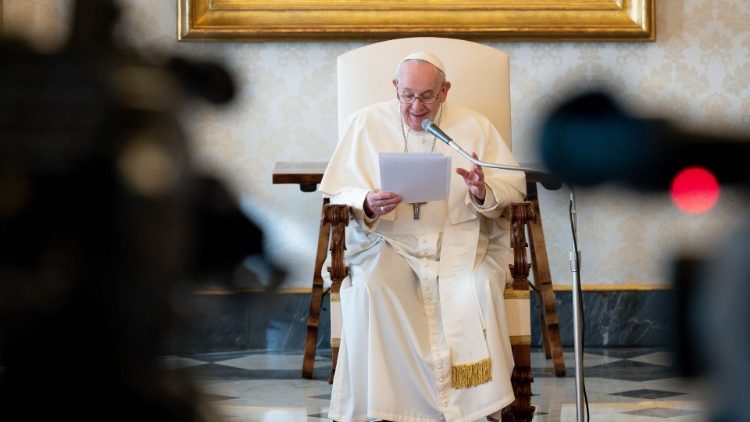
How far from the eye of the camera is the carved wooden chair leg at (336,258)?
3.38 meters

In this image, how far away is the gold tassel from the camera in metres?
3.26

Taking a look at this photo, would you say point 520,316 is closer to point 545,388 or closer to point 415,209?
point 415,209

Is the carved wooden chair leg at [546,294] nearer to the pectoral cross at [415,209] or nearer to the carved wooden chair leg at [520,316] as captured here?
the pectoral cross at [415,209]

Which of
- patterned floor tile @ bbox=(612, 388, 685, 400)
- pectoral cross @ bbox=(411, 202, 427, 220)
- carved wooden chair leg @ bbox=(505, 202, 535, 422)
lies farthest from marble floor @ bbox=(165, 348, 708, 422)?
pectoral cross @ bbox=(411, 202, 427, 220)

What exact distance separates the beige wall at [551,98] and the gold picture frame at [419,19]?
0.10 meters

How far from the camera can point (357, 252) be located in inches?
144

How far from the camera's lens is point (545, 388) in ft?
14.0

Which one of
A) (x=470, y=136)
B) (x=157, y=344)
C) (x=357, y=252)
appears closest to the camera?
(x=157, y=344)

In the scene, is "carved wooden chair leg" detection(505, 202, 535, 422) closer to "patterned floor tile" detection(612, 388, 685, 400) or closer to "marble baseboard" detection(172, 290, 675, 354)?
"patterned floor tile" detection(612, 388, 685, 400)

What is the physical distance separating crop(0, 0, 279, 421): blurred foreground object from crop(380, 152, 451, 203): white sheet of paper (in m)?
2.33

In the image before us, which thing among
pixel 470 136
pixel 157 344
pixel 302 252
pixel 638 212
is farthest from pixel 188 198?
pixel 638 212

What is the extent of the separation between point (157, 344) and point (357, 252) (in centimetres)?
291

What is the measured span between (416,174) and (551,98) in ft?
7.75

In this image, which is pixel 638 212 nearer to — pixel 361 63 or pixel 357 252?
pixel 361 63
